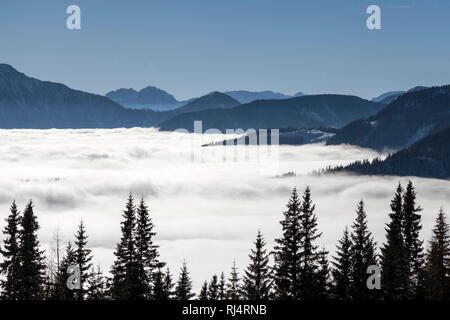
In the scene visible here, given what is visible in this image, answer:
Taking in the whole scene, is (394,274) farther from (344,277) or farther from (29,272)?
(29,272)

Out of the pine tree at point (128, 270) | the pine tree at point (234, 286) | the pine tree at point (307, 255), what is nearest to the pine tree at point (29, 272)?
the pine tree at point (128, 270)

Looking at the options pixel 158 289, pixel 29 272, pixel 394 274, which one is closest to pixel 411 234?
pixel 394 274

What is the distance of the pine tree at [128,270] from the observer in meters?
43.9

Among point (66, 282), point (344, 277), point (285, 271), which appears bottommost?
point (66, 282)

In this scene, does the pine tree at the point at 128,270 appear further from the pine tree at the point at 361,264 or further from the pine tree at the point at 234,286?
the pine tree at the point at 361,264

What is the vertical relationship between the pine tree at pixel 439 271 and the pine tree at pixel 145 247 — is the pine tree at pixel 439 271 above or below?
below

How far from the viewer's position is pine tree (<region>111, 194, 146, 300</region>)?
144 ft

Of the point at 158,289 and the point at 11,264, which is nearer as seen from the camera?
the point at 158,289

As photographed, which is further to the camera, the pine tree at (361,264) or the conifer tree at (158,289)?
the conifer tree at (158,289)

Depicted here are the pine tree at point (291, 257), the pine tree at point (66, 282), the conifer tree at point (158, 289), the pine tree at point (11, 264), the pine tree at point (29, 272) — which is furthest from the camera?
the pine tree at point (11, 264)

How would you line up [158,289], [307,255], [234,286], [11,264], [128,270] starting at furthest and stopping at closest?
[234,286] → [11,264] → [307,255] → [128,270] → [158,289]

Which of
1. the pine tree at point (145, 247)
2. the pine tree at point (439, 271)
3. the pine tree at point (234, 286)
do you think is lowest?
the pine tree at point (234, 286)

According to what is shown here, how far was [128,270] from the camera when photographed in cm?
4494
